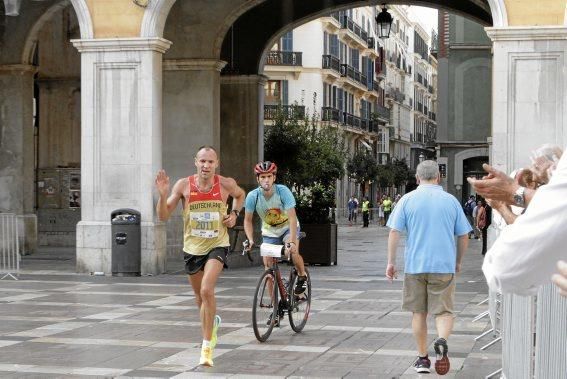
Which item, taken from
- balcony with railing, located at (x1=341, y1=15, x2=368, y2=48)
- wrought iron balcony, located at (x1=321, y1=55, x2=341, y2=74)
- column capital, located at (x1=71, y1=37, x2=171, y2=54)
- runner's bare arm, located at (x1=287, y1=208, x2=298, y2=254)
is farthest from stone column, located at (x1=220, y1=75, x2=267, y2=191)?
balcony with railing, located at (x1=341, y1=15, x2=368, y2=48)

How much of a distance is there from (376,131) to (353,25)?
12.4 m

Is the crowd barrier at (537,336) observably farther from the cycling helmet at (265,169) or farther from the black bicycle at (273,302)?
the cycling helmet at (265,169)

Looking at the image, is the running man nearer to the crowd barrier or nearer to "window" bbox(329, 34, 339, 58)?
the crowd barrier

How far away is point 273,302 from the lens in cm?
1088

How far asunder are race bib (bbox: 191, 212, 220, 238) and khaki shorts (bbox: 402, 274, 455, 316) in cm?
176

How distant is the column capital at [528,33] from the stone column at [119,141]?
5840mm

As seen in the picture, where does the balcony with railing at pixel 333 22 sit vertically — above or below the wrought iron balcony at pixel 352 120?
above

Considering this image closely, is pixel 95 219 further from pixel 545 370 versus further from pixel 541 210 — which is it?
pixel 541 210

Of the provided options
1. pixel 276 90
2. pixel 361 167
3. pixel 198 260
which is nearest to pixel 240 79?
pixel 198 260

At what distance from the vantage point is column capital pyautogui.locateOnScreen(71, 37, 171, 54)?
19.6 meters

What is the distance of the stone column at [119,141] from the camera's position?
19609mm

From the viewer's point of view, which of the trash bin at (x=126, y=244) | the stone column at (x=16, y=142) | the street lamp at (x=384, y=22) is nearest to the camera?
the trash bin at (x=126, y=244)

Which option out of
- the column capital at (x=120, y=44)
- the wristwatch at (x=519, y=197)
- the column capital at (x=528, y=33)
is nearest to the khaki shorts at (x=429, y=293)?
the wristwatch at (x=519, y=197)

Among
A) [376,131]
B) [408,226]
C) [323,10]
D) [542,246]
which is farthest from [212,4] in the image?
[376,131]
